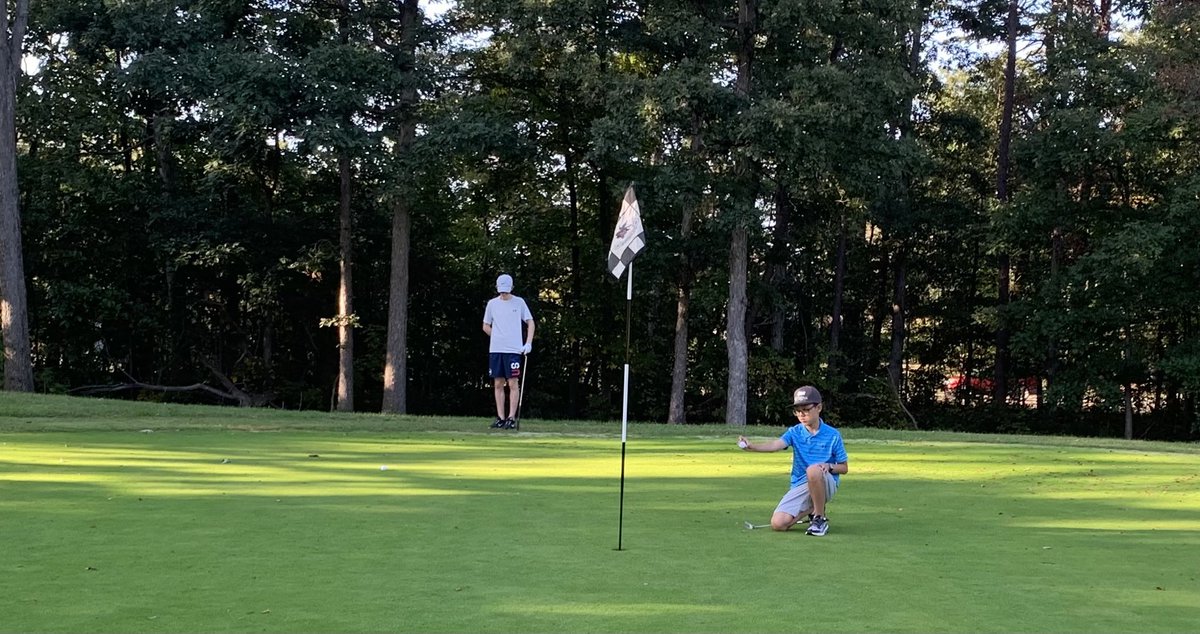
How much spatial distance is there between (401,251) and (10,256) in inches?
348

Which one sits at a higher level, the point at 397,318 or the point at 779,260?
the point at 779,260

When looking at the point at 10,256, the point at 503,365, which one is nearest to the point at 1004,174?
the point at 503,365

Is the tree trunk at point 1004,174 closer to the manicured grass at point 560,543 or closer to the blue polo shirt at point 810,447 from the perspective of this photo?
the manicured grass at point 560,543

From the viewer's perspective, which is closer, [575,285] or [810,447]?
[810,447]

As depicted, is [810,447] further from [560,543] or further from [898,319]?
[898,319]

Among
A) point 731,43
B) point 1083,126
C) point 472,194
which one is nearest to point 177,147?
point 472,194

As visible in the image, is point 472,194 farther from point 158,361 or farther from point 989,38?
point 989,38

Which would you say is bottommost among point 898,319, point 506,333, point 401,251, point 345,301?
point 506,333

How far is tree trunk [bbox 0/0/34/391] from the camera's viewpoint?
Result: 2545 cm

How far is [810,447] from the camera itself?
25.2 ft

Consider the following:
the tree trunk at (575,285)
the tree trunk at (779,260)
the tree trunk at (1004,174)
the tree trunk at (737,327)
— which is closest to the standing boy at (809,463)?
the tree trunk at (737,327)

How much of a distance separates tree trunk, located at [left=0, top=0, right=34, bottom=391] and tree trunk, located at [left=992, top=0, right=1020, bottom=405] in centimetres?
2625

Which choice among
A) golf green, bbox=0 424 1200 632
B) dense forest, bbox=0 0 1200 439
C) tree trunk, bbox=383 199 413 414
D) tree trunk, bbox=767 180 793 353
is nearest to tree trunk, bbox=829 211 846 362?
dense forest, bbox=0 0 1200 439

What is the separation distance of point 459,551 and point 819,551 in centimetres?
196
